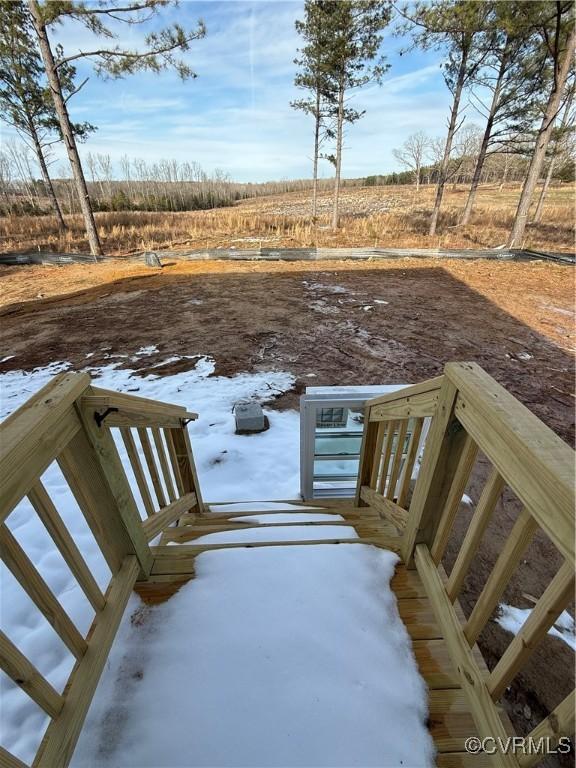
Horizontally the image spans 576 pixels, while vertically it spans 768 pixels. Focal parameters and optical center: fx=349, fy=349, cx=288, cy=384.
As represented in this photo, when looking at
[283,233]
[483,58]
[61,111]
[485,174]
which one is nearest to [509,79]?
[483,58]

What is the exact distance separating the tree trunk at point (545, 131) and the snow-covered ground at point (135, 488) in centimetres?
976

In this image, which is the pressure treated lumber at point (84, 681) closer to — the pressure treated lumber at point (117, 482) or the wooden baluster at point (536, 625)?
the pressure treated lumber at point (117, 482)

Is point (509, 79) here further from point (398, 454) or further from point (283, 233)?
point (398, 454)

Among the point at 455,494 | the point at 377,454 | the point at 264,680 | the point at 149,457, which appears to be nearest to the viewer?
the point at 264,680

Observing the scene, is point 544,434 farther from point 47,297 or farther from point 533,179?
point 533,179

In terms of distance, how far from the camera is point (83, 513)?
113 centimetres

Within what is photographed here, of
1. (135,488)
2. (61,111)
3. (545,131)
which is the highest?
(61,111)

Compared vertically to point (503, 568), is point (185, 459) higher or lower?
lower

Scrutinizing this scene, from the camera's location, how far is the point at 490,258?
33.0ft

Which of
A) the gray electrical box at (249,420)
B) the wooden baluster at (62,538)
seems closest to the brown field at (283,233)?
the gray electrical box at (249,420)

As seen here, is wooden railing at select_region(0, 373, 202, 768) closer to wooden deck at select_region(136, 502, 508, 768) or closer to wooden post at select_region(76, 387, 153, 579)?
wooden post at select_region(76, 387, 153, 579)

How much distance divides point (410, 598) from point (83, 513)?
1297 millimetres

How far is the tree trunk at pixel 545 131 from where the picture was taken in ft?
26.3

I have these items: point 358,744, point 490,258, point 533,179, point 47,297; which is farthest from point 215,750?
point 533,179
